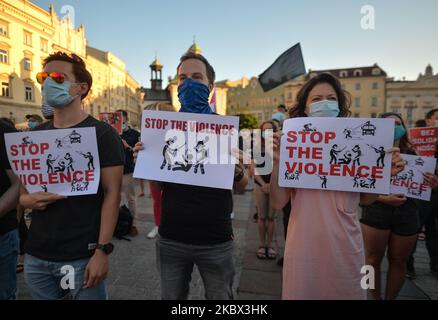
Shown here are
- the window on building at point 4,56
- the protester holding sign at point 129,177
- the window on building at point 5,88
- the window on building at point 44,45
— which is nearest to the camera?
the protester holding sign at point 129,177

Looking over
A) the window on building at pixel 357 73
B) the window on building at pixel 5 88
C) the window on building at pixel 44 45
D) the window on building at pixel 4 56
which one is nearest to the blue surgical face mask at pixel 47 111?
the window on building at pixel 4 56

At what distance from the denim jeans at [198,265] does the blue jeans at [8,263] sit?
122cm

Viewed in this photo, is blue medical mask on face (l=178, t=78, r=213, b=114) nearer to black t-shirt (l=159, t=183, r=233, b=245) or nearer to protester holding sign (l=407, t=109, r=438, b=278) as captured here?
black t-shirt (l=159, t=183, r=233, b=245)

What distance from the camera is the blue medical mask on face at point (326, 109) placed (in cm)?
200

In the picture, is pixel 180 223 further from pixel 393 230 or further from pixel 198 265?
pixel 393 230

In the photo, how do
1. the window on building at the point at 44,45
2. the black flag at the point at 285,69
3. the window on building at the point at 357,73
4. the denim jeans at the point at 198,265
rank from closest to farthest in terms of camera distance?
the denim jeans at the point at 198,265
the black flag at the point at 285,69
the window on building at the point at 44,45
the window on building at the point at 357,73

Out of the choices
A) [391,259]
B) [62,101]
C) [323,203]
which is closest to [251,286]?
[391,259]

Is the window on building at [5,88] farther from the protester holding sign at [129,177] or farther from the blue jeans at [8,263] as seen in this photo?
the blue jeans at [8,263]

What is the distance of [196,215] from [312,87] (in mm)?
1348

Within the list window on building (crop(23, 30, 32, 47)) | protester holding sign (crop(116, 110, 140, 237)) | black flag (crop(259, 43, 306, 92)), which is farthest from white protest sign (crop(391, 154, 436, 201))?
window on building (crop(23, 30, 32, 47))

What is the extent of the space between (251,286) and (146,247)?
7.13 feet

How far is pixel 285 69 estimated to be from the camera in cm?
351

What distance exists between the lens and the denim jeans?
1.85 metres
